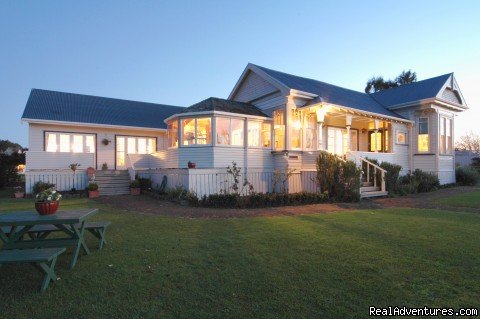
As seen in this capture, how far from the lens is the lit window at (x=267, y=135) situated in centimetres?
1462

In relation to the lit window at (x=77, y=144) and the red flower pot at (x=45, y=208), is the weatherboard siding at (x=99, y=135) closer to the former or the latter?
the lit window at (x=77, y=144)

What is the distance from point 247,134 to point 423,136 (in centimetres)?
1288

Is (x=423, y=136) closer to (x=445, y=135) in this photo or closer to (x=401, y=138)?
(x=401, y=138)

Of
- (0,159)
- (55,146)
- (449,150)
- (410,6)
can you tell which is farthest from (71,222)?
(449,150)

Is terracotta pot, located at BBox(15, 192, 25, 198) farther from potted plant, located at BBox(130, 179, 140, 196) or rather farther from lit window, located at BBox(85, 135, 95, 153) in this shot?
potted plant, located at BBox(130, 179, 140, 196)

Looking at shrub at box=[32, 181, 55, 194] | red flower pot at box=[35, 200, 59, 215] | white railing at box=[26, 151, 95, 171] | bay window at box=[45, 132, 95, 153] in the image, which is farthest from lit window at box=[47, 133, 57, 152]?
red flower pot at box=[35, 200, 59, 215]

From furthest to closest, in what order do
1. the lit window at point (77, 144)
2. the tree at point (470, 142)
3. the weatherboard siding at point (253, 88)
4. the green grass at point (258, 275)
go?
the tree at point (470, 142) < the lit window at point (77, 144) < the weatherboard siding at point (253, 88) < the green grass at point (258, 275)

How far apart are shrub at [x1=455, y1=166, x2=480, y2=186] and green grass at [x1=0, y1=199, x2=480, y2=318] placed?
1711cm

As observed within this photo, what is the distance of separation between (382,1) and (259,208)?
11.9 m

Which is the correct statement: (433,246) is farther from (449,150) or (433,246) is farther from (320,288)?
(449,150)

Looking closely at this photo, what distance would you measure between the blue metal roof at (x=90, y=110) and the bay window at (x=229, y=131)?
313 inches

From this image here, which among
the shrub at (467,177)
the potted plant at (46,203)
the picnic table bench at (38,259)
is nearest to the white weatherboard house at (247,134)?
the shrub at (467,177)

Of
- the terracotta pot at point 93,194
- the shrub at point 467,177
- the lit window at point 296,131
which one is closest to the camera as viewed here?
the terracotta pot at point 93,194

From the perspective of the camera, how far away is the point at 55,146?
638 inches
